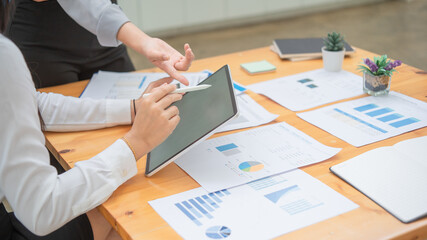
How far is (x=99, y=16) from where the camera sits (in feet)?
5.06

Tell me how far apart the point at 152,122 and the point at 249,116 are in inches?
14.8

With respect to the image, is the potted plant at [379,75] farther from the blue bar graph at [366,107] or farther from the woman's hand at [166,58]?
the woman's hand at [166,58]

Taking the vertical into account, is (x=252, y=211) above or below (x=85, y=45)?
below

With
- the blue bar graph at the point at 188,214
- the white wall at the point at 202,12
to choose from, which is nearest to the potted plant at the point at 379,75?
the blue bar graph at the point at 188,214

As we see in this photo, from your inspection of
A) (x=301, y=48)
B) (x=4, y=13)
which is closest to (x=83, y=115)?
(x=4, y=13)

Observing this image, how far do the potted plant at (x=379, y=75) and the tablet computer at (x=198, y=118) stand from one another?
51 cm

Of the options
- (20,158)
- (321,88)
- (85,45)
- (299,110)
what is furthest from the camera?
(85,45)

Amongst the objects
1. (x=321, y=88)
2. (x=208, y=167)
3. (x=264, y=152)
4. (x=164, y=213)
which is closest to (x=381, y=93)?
(x=321, y=88)

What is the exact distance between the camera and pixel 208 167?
1066 millimetres

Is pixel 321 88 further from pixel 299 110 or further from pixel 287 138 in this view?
pixel 287 138

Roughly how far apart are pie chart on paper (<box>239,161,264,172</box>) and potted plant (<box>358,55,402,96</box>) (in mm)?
531

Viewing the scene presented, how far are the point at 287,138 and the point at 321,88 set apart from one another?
38cm

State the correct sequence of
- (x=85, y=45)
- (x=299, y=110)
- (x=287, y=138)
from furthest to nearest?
(x=85, y=45) → (x=299, y=110) → (x=287, y=138)

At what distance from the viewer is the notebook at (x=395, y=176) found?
2.92ft
